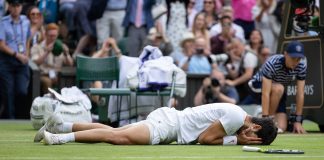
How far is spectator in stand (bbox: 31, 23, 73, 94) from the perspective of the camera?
22.0 metres

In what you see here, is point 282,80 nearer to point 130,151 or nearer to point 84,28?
point 130,151

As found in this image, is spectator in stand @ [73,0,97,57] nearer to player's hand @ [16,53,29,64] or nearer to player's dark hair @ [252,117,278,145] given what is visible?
player's hand @ [16,53,29,64]

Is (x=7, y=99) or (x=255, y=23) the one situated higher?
(x=255, y=23)

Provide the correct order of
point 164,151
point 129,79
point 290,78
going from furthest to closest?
point 129,79, point 290,78, point 164,151

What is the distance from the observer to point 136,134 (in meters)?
12.2

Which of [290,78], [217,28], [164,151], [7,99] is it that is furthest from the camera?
[217,28]

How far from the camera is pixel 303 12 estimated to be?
18.4 meters

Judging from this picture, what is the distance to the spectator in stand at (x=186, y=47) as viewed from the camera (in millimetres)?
22625

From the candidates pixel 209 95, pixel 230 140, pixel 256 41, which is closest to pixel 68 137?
pixel 230 140

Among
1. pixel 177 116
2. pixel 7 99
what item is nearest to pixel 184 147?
pixel 177 116

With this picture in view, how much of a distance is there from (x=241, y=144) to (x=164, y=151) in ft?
4.40

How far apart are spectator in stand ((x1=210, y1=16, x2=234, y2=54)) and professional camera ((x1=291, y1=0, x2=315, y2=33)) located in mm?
4989

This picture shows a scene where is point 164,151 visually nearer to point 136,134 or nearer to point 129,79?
point 136,134

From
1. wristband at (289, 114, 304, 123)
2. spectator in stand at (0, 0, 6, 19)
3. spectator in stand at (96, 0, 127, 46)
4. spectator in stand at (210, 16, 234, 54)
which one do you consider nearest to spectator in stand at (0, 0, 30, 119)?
spectator in stand at (0, 0, 6, 19)
